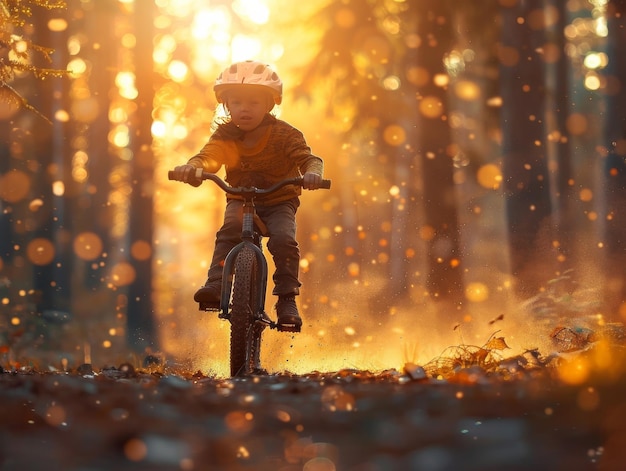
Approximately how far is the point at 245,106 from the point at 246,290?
1936 mm

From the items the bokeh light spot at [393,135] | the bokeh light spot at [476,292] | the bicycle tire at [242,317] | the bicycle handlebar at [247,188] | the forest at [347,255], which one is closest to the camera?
the forest at [347,255]

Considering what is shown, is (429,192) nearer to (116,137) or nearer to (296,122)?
(296,122)

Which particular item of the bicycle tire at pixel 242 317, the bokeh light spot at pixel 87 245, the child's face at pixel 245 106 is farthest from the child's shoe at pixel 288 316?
the bokeh light spot at pixel 87 245

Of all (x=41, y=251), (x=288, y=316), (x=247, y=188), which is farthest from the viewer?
(x=41, y=251)

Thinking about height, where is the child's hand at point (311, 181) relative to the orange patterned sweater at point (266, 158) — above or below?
below

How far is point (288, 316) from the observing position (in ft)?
25.2

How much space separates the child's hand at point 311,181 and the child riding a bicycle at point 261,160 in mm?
437

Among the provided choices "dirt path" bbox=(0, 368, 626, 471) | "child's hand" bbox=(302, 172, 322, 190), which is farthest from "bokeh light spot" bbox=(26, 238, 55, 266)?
"dirt path" bbox=(0, 368, 626, 471)

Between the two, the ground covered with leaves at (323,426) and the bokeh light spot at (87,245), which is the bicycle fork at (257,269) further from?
the bokeh light spot at (87,245)

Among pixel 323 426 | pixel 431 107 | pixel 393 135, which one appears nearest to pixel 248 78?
pixel 323 426

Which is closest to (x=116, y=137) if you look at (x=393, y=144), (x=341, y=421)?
(x=393, y=144)

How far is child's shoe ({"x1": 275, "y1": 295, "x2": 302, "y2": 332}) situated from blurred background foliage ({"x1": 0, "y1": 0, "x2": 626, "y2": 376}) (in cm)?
301

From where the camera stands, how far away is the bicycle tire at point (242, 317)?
23.5ft

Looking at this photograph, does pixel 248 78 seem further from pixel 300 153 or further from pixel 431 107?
pixel 431 107
